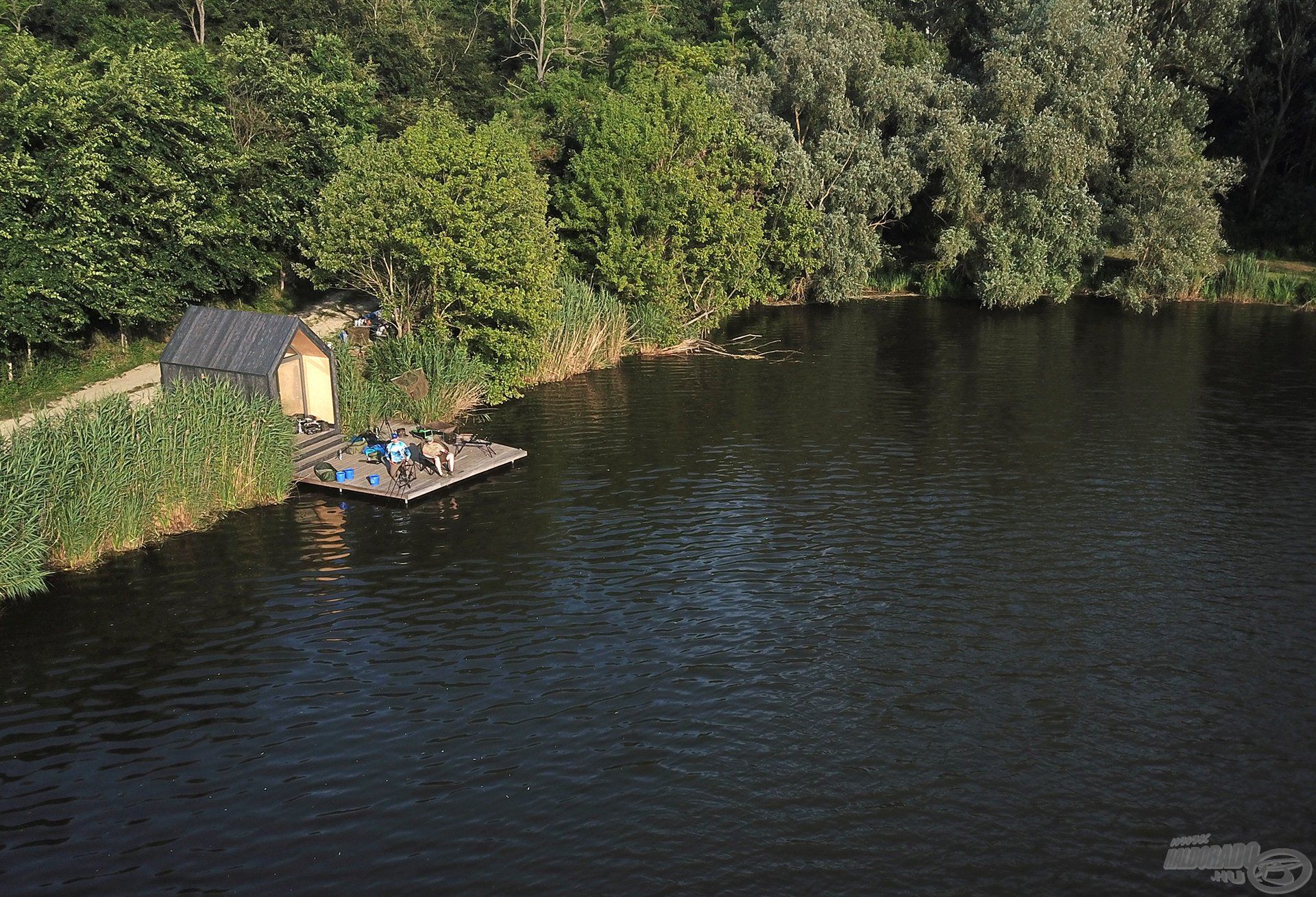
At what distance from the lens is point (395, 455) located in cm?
3653

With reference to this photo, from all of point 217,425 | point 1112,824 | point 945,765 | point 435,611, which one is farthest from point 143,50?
point 1112,824

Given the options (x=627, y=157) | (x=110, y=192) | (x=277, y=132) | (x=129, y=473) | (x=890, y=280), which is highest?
(x=277, y=132)

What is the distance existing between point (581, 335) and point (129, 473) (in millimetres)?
23815

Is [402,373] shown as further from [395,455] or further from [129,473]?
[129,473]

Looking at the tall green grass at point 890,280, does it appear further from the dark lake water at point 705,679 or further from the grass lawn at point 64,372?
the grass lawn at point 64,372

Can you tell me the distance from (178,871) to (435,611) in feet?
32.8

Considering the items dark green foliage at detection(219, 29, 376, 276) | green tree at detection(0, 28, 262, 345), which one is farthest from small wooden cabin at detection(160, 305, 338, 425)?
dark green foliage at detection(219, 29, 376, 276)

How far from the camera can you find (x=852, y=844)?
19.0 m

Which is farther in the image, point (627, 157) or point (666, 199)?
point (666, 199)

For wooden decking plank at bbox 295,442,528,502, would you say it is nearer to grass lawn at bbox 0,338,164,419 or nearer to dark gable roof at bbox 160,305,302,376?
dark gable roof at bbox 160,305,302,376

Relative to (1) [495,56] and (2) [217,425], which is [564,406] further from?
(1) [495,56]

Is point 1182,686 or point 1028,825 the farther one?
point 1182,686

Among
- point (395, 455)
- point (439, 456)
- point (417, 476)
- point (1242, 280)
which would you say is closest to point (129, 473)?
point (395, 455)

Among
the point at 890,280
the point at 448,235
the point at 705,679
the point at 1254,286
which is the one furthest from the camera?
the point at 890,280
